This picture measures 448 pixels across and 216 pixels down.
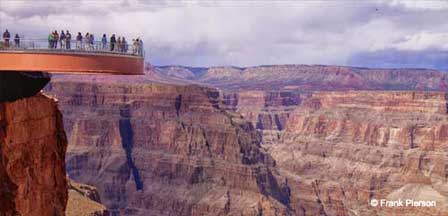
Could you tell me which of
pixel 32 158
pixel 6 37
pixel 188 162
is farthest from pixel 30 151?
pixel 188 162

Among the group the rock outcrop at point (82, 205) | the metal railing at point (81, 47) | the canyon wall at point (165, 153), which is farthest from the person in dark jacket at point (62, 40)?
the canyon wall at point (165, 153)

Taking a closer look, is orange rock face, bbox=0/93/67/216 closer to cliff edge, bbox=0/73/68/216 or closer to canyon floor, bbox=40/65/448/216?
cliff edge, bbox=0/73/68/216

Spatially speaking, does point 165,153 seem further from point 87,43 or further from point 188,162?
point 87,43

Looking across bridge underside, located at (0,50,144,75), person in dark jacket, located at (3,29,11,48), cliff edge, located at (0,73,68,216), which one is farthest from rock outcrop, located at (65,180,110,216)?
bridge underside, located at (0,50,144,75)

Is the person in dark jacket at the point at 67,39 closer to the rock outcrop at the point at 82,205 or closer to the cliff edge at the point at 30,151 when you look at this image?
the cliff edge at the point at 30,151

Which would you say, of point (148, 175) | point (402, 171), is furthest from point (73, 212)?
point (402, 171)
